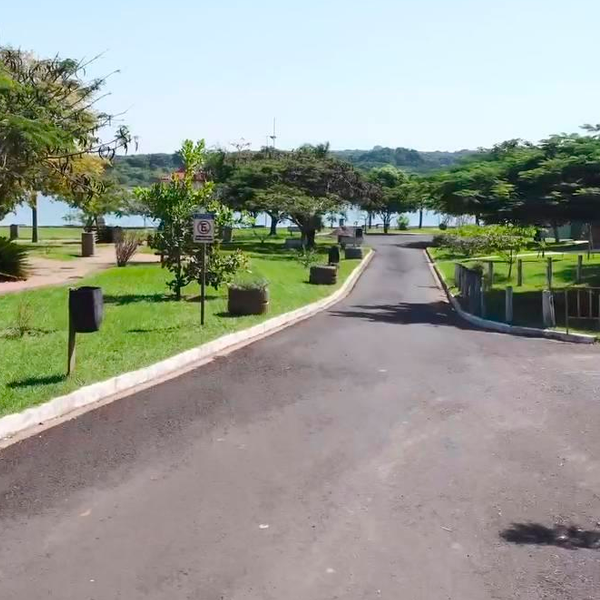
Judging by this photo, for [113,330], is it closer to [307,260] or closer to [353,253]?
[307,260]

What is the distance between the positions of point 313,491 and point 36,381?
429 cm

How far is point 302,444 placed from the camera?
7.81 m

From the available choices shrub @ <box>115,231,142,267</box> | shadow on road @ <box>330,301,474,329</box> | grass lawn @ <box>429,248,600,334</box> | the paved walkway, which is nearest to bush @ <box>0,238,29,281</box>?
the paved walkway

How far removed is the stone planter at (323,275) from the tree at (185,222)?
7726 millimetres

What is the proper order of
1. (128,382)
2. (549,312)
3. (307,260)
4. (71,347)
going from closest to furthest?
(71,347), (128,382), (549,312), (307,260)

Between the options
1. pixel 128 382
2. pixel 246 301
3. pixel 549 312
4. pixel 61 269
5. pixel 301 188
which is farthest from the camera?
pixel 301 188

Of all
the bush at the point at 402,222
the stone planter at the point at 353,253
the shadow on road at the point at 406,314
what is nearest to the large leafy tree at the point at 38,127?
the shadow on road at the point at 406,314

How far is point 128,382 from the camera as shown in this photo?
10188 mm

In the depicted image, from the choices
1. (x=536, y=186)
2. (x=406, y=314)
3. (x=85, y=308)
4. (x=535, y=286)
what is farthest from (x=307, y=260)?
(x=85, y=308)

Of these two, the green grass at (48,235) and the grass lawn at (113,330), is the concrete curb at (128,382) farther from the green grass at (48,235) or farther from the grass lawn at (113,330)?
the green grass at (48,235)

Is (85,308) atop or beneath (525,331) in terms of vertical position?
atop

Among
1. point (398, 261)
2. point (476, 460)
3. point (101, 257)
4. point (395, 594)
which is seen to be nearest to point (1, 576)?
point (395, 594)

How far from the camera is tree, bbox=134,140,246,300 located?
1912 cm

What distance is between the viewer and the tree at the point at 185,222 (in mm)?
19125
